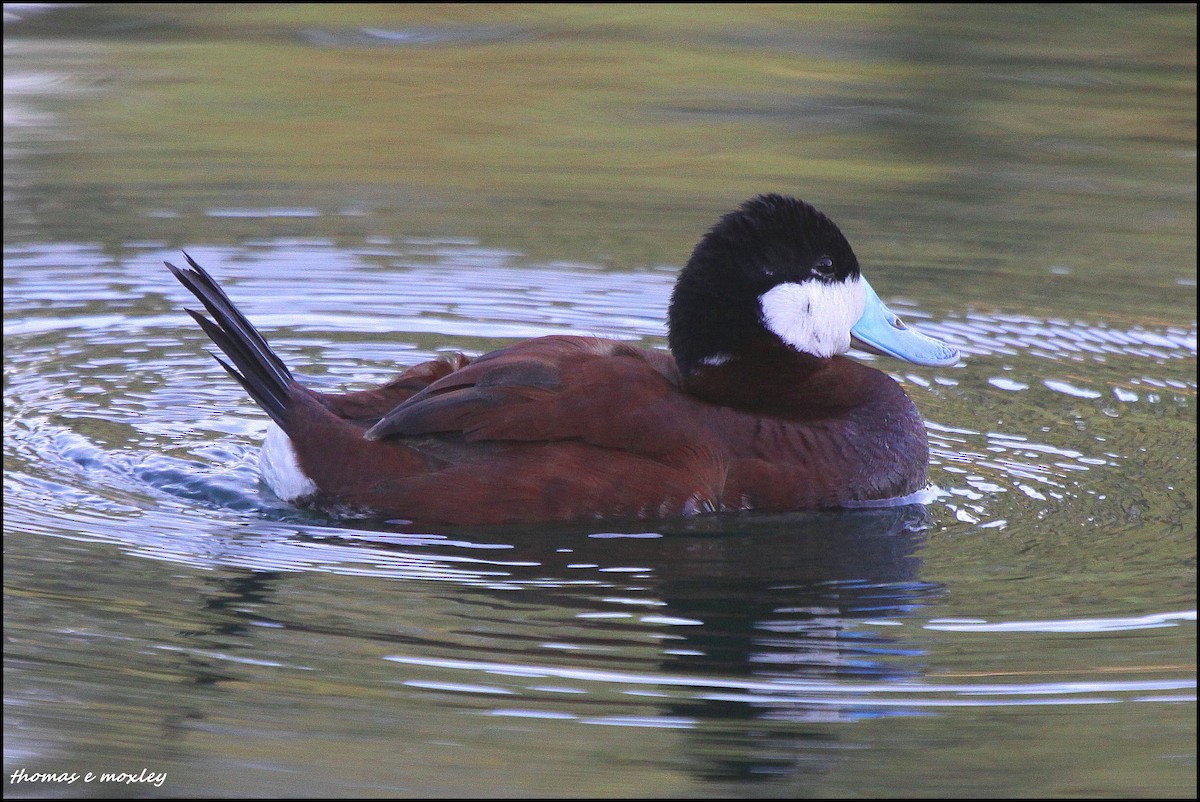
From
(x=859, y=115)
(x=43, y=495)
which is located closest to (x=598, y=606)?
(x=43, y=495)

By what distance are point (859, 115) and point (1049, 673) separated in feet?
21.3

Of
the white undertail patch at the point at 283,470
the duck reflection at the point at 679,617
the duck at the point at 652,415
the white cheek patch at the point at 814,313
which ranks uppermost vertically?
the white cheek patch at the point at 814,313

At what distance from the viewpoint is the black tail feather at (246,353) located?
4.92 m

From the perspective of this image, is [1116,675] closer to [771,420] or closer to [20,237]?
[771,420]

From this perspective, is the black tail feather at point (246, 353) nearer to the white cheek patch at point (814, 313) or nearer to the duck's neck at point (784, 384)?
the duck's neck at point (784, 384)

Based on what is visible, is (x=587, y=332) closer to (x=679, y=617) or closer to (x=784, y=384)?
(x=784, y=384)

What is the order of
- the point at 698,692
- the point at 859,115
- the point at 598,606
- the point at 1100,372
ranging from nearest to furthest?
1. the point at 698,692
2. the point at 598,606
3. the point at 1100,372
4. the point at 859,115

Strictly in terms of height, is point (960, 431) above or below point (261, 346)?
below

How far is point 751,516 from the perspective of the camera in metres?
4.93

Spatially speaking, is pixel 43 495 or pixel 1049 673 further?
pixel 43 495

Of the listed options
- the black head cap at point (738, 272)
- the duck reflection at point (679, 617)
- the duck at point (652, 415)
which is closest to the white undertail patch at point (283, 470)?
the duck at point (652, 415)

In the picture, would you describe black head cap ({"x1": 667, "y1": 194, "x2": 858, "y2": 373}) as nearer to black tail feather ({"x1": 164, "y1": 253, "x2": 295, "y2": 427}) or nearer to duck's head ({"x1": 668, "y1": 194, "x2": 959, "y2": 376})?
duck's head ({"x1": 668, "y1": 194, "x2": 959, "y2": 376})

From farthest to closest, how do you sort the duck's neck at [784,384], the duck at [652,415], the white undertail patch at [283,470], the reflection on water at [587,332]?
the duck's neck at [784,384] < the white undertail patch at [283,470] < the duck at [652,415] < the reflection on water at [587,332]

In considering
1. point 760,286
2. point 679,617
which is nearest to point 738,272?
point 760,286
